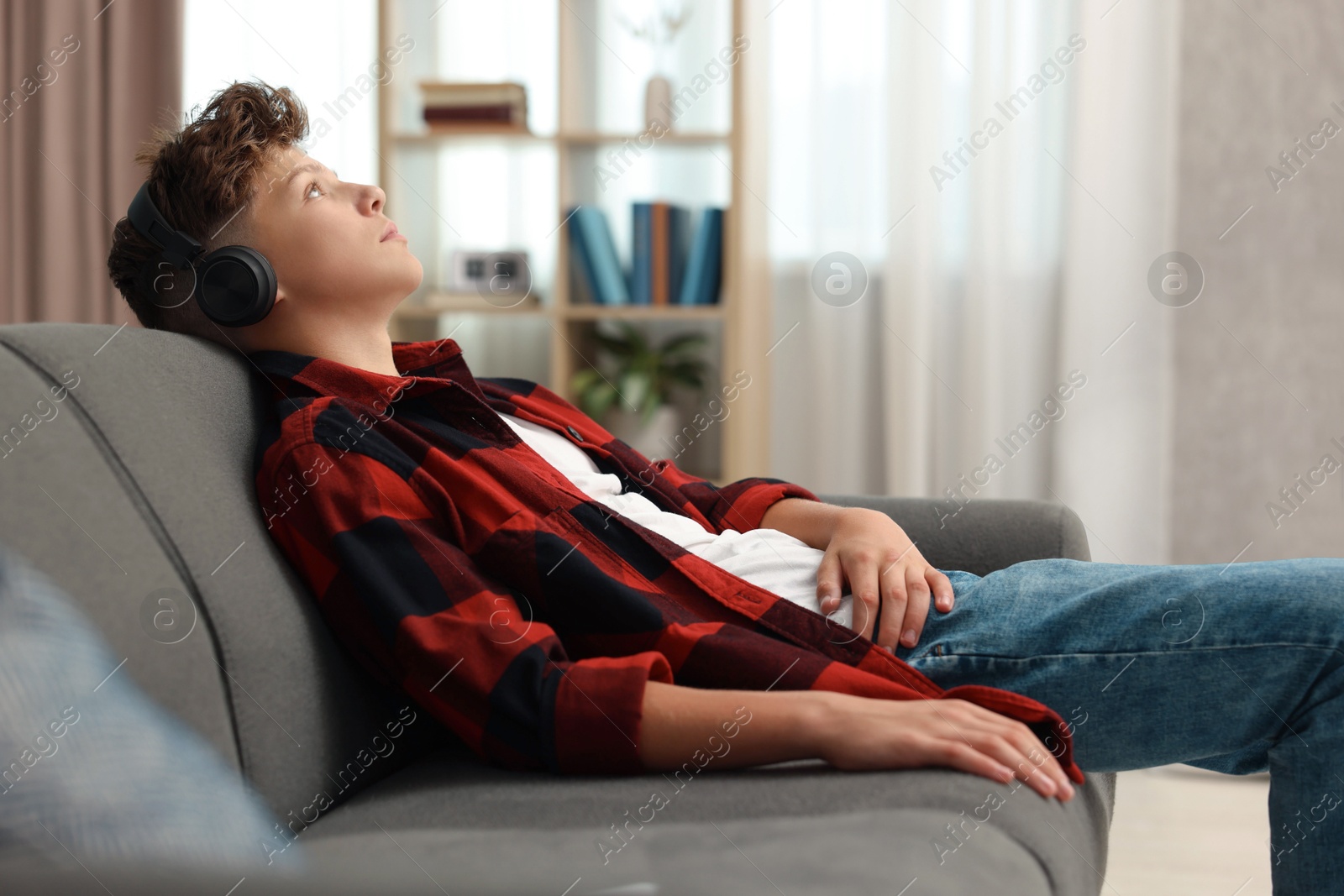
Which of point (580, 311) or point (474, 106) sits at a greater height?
point (474, 106)

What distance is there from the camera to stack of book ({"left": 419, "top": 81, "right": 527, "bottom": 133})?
7.86 ft

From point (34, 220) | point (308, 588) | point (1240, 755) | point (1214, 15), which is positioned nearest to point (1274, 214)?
point (1214, 15)

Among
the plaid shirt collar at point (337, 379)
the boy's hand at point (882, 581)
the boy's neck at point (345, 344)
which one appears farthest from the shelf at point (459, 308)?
the boy's hand at point (882, 581)

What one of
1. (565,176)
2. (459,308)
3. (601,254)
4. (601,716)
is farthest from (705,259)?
(601,716)

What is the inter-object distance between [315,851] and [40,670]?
0.20 m

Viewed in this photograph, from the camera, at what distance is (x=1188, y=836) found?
5.90 ft

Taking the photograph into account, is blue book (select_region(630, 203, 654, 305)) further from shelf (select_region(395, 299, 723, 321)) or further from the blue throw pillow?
the blue throw pillow

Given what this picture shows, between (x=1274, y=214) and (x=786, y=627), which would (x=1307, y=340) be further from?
(x=786, y=627)

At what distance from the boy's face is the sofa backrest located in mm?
184

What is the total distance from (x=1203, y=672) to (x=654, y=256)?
5.69 feet

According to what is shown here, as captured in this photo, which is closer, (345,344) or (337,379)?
(337,379)

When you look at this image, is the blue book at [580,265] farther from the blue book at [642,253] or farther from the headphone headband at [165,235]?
the headphone headband at [165,235]

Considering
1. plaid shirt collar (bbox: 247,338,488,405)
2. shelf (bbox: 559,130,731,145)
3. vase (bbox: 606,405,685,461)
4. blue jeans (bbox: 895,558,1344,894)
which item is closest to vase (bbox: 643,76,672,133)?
shelf (bbox: 559,130,731,145)

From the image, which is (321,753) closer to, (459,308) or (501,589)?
(501,589)
